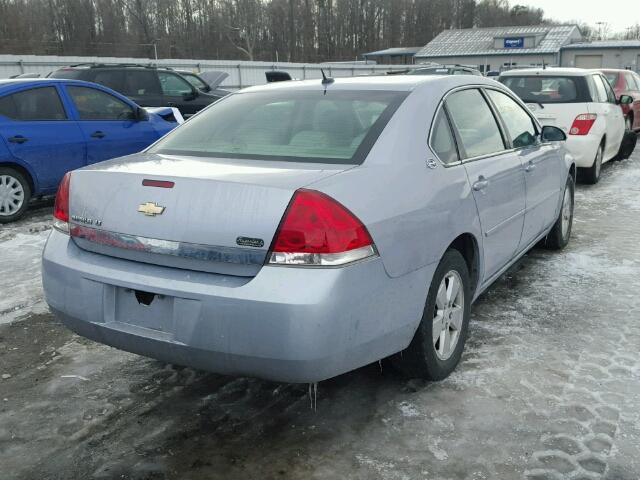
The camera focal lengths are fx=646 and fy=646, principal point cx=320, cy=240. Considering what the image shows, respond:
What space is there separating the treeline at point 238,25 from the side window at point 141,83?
161ft

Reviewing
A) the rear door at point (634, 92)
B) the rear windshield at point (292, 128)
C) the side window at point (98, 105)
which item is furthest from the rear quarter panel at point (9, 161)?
the rear door at point (634, 92)

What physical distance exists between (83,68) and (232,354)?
11207 mm

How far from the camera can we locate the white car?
29.1 ft

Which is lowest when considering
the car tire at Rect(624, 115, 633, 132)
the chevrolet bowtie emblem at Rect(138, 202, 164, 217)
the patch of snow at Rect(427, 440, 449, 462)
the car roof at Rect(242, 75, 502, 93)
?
the patch of snow at Rect(427, 440, 449, 462)

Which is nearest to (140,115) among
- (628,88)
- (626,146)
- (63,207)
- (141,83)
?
(141,83)

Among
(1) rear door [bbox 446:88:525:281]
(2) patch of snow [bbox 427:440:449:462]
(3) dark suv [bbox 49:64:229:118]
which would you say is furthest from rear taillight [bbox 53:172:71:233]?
(3) dark suv [bbox 49:64:229:118]

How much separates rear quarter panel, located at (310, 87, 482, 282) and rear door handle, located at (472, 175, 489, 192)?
94 mm

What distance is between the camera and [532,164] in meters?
4.55

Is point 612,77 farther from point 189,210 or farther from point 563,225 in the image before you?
point 189,210

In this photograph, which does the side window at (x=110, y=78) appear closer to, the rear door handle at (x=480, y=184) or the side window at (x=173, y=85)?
the side window at (x=173, y=85)

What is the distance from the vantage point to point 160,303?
106 inches

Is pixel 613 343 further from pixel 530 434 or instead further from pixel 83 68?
pixel 83 68

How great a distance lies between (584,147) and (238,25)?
269 feet

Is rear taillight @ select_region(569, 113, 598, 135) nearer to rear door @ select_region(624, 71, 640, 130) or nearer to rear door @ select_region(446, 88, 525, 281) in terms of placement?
rear door @ select_region(446, 88, 525, 281)
